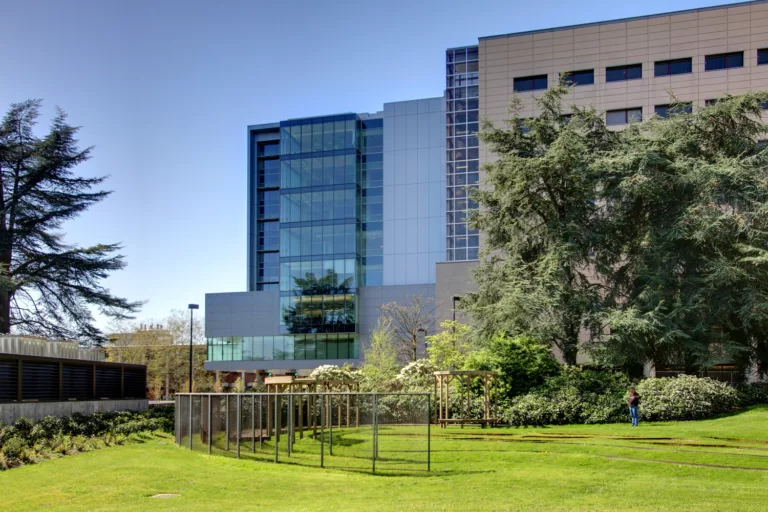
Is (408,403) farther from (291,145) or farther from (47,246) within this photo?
(291,145)

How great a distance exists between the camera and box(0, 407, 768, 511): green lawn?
14828 millimetres

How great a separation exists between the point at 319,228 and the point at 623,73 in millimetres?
32926

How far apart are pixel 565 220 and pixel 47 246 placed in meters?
34.2

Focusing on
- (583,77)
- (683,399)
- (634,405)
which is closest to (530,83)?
(583,77)

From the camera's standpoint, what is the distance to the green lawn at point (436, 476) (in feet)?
48.6

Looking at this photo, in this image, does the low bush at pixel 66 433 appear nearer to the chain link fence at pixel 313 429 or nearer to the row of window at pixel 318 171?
the chain link fence at pixel 313 429

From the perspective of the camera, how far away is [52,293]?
1976 inches

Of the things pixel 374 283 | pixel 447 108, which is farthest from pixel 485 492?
pixel 374 283

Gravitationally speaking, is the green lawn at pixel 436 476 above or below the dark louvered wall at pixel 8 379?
below

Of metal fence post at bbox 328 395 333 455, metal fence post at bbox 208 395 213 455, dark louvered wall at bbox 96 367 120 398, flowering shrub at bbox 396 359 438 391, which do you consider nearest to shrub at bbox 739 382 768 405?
flowering shrub at bbox 396 359 438 391

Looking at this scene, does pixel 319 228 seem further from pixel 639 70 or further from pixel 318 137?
pixel 639 70

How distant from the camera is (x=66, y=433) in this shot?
86.2 feet

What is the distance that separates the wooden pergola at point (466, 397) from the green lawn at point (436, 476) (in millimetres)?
4664

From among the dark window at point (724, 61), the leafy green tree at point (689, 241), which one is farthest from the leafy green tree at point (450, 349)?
the dark window at point (724, 61)
